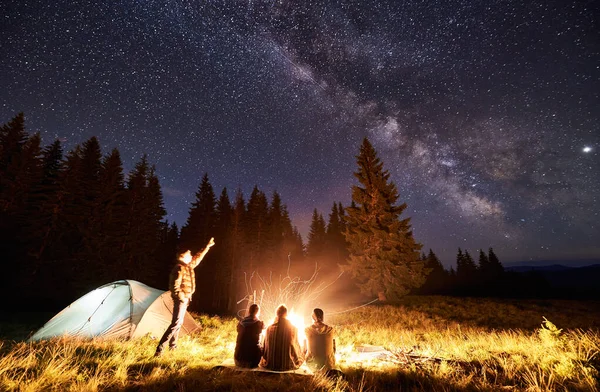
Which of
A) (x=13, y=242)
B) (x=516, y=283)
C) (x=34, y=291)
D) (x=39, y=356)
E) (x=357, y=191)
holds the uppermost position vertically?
(x=357, y=191)

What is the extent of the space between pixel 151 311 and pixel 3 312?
15625mm

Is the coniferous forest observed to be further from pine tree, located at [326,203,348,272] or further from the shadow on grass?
pine tree, located at [326,203,348,272]

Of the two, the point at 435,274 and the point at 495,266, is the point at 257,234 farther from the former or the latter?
the point at 495,266

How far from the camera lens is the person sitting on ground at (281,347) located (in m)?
5.35

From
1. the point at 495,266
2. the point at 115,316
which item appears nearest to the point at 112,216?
the point at 115,316

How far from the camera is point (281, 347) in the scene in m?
5.41

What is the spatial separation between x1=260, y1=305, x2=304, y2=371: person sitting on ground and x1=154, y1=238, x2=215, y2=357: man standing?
9.42 feet

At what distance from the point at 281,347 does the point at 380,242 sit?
61.7 ft

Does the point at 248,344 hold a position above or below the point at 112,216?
below

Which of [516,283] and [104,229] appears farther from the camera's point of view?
[516,283]

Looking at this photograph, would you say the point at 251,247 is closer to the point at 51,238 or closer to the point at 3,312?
the point at 51,238

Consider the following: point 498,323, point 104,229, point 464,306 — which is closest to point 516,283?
point 464,306

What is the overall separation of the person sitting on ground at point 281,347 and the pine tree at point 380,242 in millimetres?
18003

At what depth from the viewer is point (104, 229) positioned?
24.5 m
